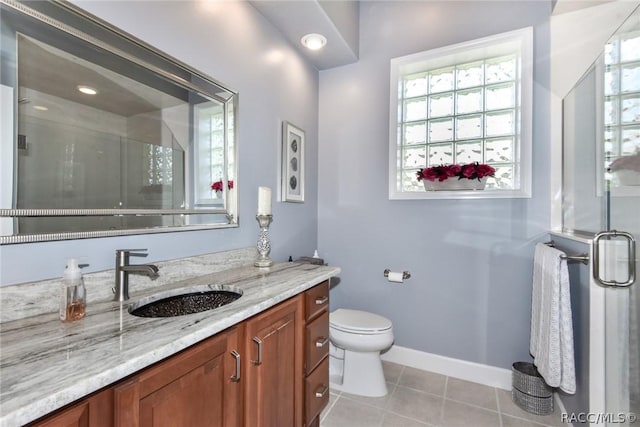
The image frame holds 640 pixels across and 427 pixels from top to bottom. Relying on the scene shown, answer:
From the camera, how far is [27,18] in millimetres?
916

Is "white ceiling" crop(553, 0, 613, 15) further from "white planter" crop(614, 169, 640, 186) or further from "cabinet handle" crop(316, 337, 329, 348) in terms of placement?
"cabinet handle" crop(316, 337, 329, 348)

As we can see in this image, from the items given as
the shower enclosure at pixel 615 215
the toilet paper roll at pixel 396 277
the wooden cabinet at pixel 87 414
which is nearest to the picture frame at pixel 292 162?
the toilet paper roll at pixel 396 277

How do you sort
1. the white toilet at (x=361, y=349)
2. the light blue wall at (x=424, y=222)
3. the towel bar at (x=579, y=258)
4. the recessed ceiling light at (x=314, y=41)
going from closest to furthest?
the towel bar at (x=579, y=258)
the white toilet at (x=361, y=349)
the light blue wall at (x=424, y=222)
the recessed ceiling light at (x=314, y=41)

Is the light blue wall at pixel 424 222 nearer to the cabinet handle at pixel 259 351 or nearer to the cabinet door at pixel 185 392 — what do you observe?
Answer: the cabinet handle at pixel 259 351

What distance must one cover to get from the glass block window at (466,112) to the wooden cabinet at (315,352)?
119 centimetres

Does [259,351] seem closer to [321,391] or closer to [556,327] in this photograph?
[321,391]

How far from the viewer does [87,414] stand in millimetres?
600

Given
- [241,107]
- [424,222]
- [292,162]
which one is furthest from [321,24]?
[424,222]

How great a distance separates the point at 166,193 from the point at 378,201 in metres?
1.62

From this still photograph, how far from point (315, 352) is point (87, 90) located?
4.99 ft

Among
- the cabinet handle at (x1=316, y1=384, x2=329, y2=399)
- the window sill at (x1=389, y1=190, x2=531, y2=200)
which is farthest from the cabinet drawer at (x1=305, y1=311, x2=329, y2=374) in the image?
the window sill at (x1=389, y1=190, x2=531, y2=200)

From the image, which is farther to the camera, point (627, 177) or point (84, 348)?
point (627, 177)

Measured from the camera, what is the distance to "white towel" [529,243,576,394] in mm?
1488

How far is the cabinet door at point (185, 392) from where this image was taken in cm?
69
